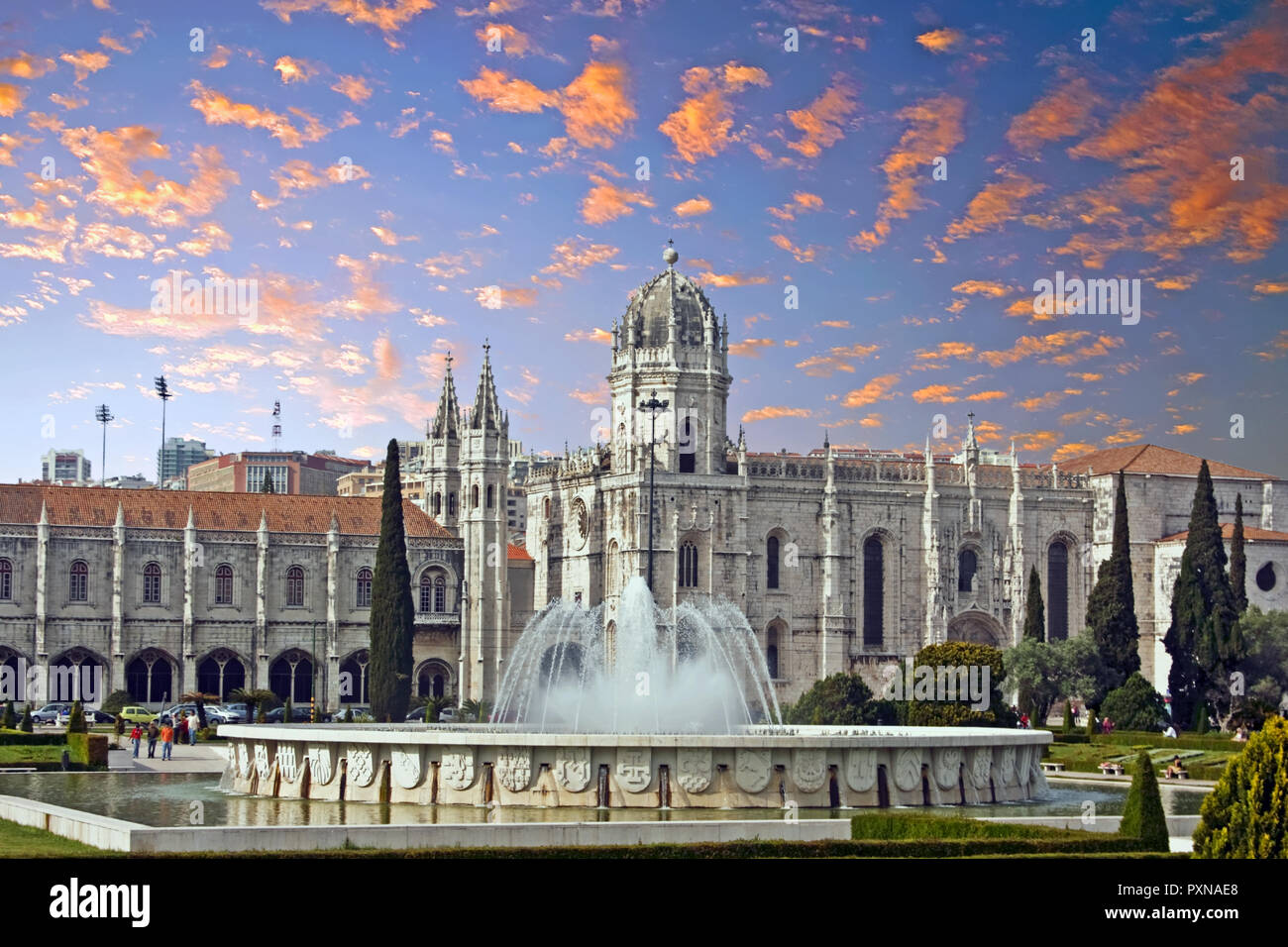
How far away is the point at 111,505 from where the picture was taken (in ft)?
237

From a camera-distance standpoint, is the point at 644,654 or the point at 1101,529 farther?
the point at 1101,529

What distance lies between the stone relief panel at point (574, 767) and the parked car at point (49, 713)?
34.8 m

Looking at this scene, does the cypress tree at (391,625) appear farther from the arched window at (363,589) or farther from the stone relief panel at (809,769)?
the stone relief panel at (809,769)

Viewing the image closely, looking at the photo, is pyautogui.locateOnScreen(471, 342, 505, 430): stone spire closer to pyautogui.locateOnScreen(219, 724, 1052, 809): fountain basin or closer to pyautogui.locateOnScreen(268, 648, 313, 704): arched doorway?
pyautogui.locateOnScreen(268, 648, 313, 704): arched doorway

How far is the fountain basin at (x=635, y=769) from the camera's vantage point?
28906 mm

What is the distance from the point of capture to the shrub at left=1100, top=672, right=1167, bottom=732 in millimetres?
56469

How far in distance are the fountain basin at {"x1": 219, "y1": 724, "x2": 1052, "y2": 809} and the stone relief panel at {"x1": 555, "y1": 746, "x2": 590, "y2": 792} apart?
0.05 ft

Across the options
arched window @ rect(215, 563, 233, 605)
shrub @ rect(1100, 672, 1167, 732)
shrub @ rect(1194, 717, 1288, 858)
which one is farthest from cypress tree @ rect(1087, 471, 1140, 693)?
shrub @ rect(1194, 717, 1288, 858)

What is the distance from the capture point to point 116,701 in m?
66.7

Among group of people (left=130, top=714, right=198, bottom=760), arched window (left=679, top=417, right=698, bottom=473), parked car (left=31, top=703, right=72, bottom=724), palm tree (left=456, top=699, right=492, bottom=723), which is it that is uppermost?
arched window (left=679, top=417, right=698, bottom=473)

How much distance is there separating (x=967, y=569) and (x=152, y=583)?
117ft
